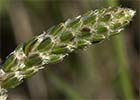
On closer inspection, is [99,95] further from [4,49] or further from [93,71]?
[4,49]

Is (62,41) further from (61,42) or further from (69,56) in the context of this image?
(69,56)

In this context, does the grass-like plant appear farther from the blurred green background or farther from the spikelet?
the blurred green background

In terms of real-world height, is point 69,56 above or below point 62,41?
above

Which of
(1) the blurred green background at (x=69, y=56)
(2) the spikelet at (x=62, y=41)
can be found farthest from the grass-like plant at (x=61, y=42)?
(1) the blurred green background at (x=69, y=56)

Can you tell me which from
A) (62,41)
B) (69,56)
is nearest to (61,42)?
(62,41)

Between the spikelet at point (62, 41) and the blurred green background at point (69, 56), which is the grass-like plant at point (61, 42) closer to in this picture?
the spikelet at point (62, 41)

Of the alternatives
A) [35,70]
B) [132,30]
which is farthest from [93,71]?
[35,70]

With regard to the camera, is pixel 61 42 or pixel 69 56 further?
pixel 69 56
